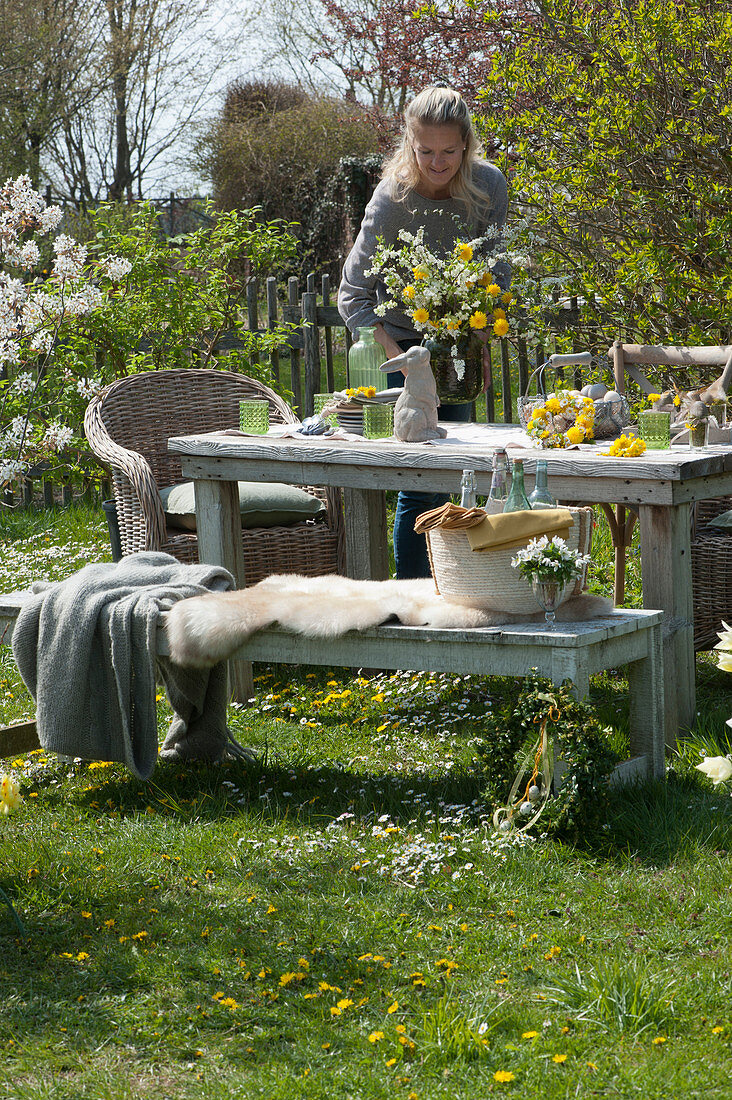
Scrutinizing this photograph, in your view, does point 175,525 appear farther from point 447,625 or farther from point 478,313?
point 447,625

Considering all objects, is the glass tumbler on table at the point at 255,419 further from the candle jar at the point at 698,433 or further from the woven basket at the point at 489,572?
the candle jar at the point at 698,433

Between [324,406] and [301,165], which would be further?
[301,165]

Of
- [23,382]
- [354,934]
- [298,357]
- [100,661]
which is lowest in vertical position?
[354,934]

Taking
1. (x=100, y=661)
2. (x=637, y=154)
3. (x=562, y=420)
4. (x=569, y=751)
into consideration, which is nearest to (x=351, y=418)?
(x=562, y=420)

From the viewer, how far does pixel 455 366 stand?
410 centimetres

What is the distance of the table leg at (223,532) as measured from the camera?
4.29m

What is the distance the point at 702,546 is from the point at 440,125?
69.2 inches

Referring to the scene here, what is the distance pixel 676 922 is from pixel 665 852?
0.33 metres

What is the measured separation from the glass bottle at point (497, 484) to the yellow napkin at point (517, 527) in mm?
197

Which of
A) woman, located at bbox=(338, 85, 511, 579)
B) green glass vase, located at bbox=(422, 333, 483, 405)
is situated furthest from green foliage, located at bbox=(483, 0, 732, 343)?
green glass vase, located at bbox=(422, 333, 483, 405)

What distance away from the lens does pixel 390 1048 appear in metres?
2.19

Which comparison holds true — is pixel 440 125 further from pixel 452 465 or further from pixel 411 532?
pixel 411 532

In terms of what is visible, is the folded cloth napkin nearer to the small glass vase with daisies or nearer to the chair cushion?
the small glass vase with daisies

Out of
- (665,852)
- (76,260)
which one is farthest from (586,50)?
(665,852)
